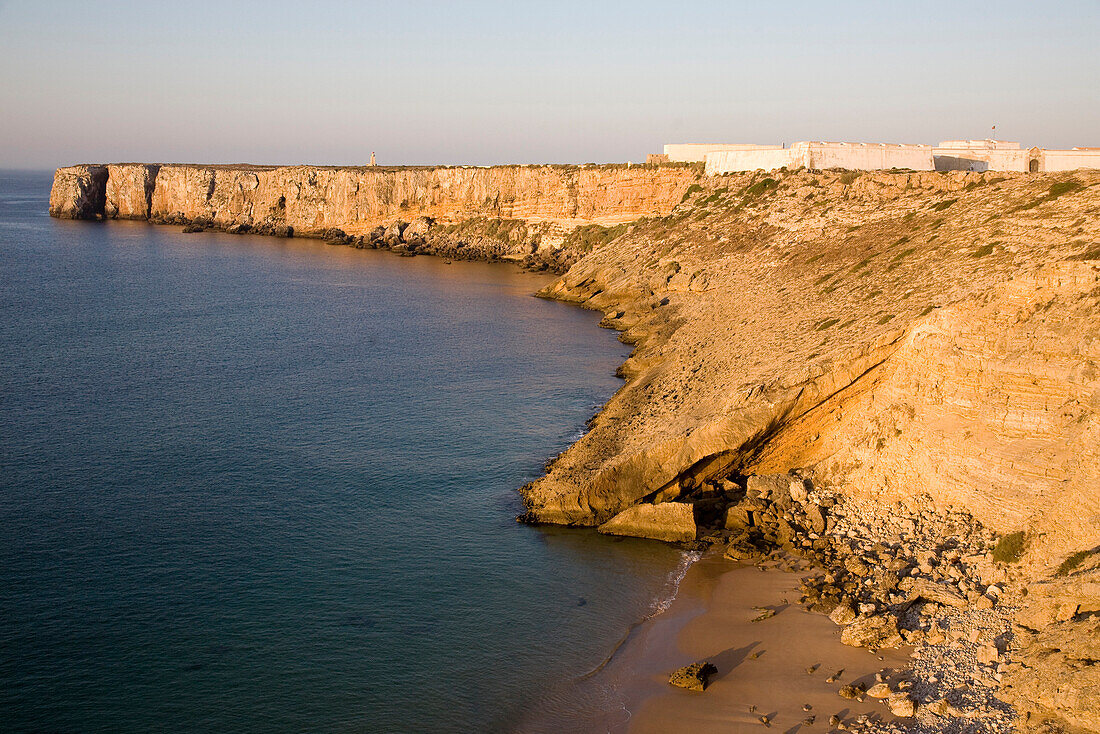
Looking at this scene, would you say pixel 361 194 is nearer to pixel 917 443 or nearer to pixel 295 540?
pixel 295 540

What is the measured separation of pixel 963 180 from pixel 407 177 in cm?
7632

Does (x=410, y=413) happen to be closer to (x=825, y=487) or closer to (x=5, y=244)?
(x=825, y=487)

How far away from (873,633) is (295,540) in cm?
1533

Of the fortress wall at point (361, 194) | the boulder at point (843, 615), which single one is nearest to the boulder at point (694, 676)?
the boulder at point (843, 615)

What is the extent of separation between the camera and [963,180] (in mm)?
37531

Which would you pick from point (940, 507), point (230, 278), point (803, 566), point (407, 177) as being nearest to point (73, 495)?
point (803, 566)

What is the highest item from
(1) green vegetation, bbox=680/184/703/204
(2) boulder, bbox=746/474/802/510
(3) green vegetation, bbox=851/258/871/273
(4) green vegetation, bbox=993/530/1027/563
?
(1) green vegetation, bbox=680/184/703/204

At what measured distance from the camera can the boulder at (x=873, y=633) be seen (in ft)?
55.9

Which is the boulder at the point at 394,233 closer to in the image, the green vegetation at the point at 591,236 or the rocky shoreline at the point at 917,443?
the green vegetation at the point at 591,236

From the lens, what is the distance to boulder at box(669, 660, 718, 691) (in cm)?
1652

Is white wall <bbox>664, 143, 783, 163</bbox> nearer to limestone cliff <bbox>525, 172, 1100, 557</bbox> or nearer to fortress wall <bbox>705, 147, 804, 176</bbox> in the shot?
fortress wall <bbox>705, 147, 804, 176</bbox>

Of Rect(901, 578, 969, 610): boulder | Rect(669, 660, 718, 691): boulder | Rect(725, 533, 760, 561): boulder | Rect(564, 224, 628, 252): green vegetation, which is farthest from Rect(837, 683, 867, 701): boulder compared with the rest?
Rect(564, 224, 628, 252): green vegetation

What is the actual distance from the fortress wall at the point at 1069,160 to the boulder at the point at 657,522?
3142 cm

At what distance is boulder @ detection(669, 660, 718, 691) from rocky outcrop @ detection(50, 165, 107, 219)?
5534 inches
